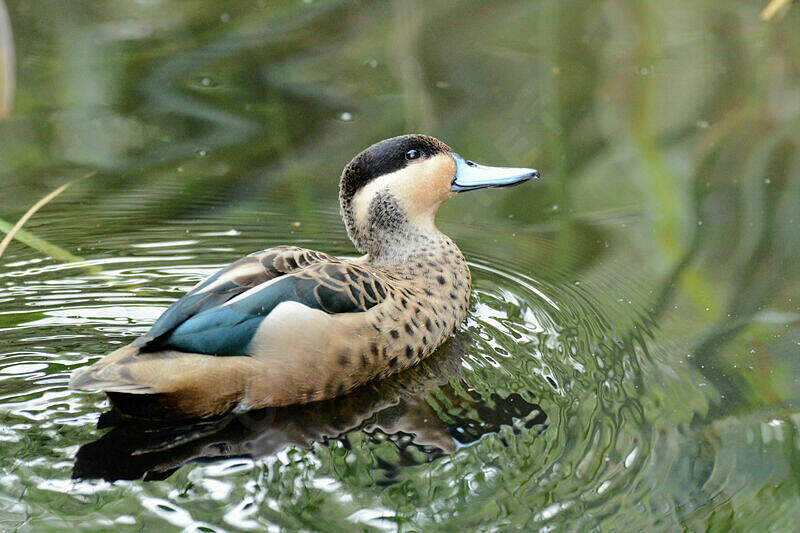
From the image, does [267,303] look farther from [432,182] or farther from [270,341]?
[432,182]

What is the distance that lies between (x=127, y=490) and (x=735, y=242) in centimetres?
311

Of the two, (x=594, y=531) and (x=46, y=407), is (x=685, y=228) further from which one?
(x=46, y=407)

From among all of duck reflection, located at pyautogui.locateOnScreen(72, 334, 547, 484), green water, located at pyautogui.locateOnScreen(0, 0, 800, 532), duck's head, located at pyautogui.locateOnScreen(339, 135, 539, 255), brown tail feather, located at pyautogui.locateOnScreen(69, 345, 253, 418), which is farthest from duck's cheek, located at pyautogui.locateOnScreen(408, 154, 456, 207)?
brown tail feather, located at pyautogui.locateOnScreen(69, 345, 253, 418)

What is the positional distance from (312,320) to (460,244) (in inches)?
62.0

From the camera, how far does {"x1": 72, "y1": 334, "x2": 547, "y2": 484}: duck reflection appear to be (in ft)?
11.1

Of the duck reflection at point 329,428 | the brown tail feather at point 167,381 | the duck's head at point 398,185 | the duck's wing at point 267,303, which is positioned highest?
the duck's head at point 398,185

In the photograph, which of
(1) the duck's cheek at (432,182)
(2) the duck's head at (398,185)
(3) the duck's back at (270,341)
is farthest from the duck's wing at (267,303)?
(1) the duck's cheek at (432,182)

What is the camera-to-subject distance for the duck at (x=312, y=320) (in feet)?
11.5

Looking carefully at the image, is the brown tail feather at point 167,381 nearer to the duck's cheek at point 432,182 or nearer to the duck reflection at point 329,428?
the duck reflection at point 329,428

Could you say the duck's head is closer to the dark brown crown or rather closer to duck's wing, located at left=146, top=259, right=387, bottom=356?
the dark brown crown

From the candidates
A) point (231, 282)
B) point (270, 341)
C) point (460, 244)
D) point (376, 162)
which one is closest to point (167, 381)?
point (270, 341)

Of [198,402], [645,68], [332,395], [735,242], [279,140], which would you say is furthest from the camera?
[645,68]

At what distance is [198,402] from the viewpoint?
3.54 metres

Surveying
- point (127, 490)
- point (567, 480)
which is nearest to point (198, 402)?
point (127, 490)
